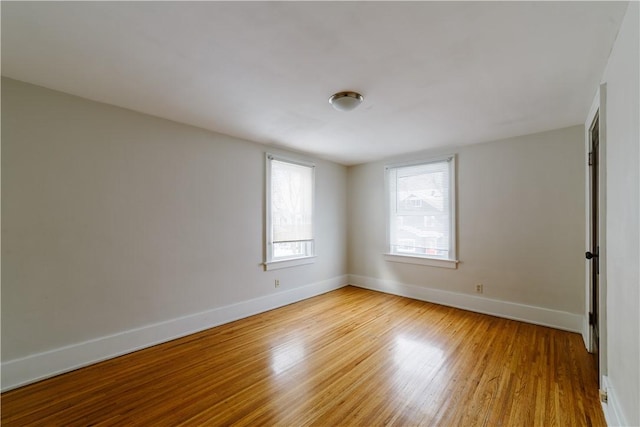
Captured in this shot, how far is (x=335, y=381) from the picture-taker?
2.15 m

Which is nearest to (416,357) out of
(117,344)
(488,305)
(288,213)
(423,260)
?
(488,305)

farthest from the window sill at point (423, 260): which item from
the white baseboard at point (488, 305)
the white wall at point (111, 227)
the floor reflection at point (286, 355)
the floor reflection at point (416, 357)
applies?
the floor reflection at point (286, 355)

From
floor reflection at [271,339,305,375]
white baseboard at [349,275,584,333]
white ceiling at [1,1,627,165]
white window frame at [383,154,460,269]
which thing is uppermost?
white ceiling at [1,1,627,165]

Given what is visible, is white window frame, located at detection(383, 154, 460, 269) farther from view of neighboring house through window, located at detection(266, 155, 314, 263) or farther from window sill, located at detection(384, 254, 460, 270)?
view of neighboring house through window, located at detection(266, 155, 314, 263)

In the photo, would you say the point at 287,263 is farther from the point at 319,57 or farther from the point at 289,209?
the point at 319,57

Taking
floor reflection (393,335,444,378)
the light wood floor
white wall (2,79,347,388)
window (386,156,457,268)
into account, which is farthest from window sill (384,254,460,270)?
white wall (2,79,347,388)

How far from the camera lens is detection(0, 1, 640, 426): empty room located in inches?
61.2

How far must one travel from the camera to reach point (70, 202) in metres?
2.39

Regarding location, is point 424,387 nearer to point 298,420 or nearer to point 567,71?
point 298,420

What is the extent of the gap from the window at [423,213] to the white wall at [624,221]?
226 centimetres

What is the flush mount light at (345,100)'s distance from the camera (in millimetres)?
2316

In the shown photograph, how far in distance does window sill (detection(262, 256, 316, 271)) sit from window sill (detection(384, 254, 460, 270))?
4.52ft

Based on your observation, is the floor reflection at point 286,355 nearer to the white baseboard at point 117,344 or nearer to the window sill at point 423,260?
the white baseboard at point 117,344

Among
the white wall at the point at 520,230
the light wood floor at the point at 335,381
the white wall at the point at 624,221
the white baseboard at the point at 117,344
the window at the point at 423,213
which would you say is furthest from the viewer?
the window at the point at 423,213
